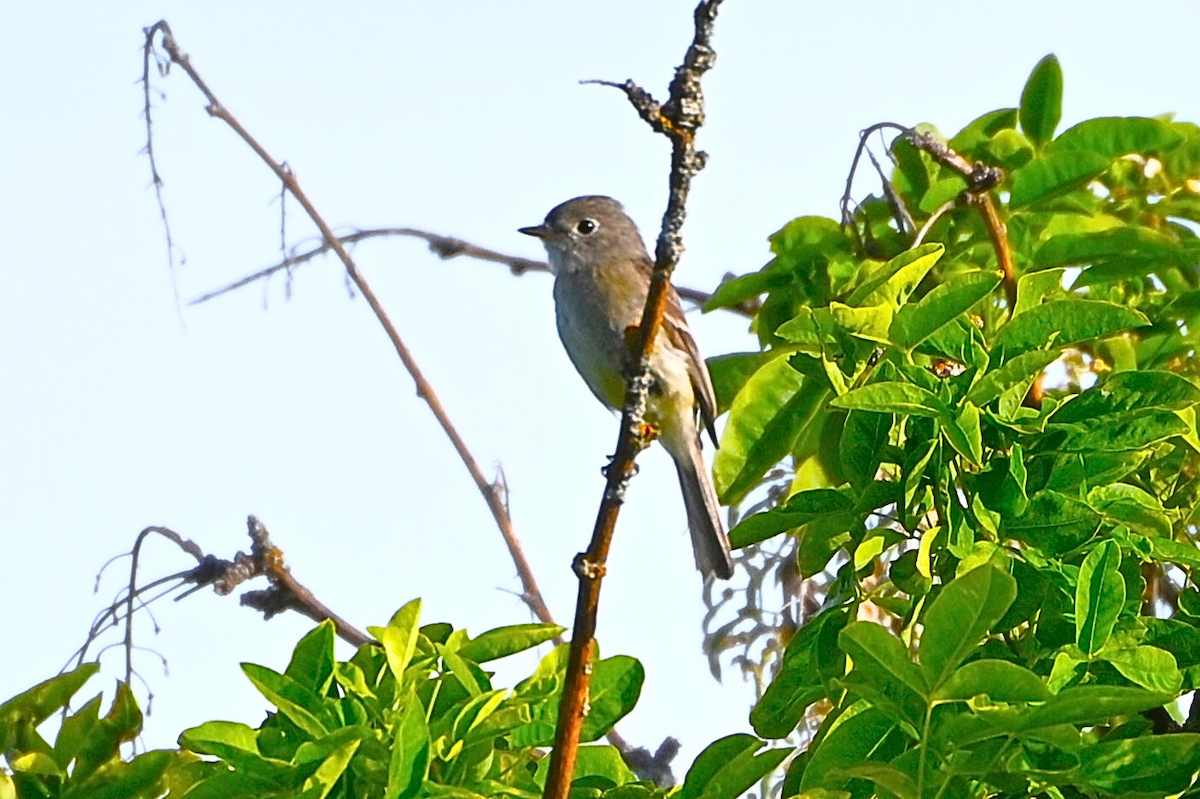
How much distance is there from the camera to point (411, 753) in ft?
7.18

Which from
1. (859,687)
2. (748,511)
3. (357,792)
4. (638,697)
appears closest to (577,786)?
(638,697)

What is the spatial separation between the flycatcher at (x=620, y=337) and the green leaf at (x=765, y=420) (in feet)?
6.79

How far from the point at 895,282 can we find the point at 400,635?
3.40 ft

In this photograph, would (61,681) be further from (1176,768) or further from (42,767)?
(1176,768)

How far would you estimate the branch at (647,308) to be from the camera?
218 cm

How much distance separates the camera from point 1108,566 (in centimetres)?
231

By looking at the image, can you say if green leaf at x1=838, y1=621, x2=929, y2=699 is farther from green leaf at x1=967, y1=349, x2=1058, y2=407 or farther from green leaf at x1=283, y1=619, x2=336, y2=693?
green leaf at x1=283, y1=619, x2=336, y2=693

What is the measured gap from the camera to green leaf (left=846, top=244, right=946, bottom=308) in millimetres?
2707

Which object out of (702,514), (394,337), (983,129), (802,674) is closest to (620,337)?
(702,514)

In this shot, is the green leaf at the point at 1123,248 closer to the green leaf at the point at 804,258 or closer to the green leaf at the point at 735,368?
the green leaf at the point at 804,258

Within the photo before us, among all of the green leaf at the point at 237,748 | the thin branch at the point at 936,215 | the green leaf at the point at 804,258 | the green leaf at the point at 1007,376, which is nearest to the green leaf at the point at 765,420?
the green leaf at the point at 804,258

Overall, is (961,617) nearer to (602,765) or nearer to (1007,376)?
(1007,376)

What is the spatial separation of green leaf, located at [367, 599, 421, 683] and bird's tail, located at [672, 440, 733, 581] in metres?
2.44

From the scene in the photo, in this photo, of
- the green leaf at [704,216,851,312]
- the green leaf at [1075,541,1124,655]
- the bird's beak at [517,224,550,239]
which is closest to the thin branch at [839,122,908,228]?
the green leaf at [704,216,851,312]
